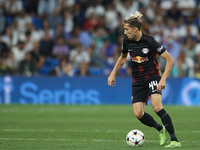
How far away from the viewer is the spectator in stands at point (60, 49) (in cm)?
1725

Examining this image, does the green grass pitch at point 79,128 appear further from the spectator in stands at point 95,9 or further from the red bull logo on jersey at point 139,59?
the spectator in stands at point 95,9

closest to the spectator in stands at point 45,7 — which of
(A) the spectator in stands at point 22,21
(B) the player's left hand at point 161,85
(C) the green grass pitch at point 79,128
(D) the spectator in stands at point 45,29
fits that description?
(A) the spectator in stands at point 22,21

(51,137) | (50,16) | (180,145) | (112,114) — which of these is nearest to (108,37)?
(50,16)

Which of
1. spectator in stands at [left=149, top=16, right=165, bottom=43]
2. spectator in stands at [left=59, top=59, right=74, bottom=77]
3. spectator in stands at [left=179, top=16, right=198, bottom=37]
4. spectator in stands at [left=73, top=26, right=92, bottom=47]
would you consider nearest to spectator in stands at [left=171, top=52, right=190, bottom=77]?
spectator in stands at [left=149, top=16, right=165, bottom=43]

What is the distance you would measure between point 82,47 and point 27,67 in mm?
2562

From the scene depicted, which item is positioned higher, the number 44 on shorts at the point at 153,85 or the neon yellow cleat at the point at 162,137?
the number 44 on shorts at the point at 153,85

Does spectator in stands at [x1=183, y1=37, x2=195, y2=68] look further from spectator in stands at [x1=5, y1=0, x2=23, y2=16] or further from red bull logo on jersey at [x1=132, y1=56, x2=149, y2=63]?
red bull logo on jersey at [x1=132, y1=56, x2=149, y2=63]

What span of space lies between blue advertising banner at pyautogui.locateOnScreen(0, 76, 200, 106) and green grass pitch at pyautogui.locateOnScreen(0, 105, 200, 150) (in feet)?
3.86

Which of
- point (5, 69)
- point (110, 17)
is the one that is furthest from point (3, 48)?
point (110, 17)

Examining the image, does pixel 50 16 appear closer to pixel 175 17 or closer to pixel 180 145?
pixel 175 17

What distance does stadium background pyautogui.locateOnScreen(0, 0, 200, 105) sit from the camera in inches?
605

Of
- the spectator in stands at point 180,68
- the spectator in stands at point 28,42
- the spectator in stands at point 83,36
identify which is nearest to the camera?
the spectator in stands at point 180,68

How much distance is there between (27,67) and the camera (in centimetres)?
1625

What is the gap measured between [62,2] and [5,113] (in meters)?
8.92
